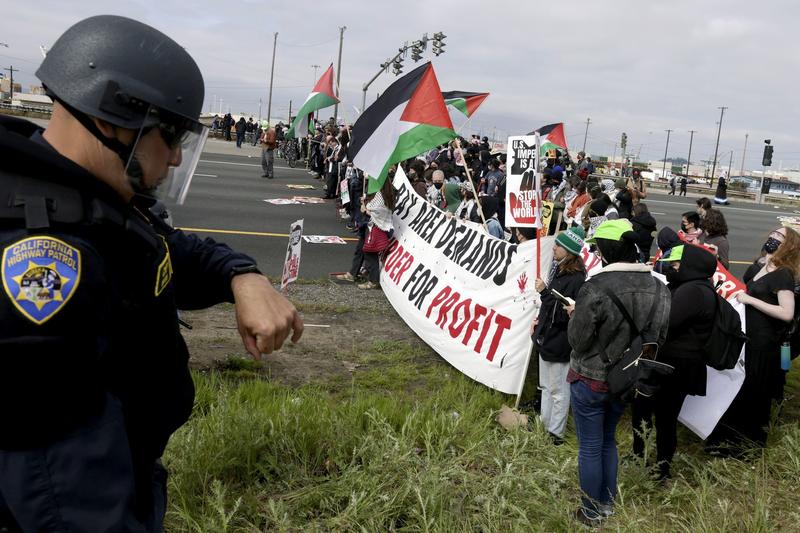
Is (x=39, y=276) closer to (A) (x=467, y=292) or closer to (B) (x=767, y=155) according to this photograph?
(A) (x=467, y=292)

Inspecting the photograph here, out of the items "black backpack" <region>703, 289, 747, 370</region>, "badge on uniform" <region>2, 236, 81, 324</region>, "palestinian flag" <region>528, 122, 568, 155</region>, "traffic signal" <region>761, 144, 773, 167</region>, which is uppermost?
"traffic signal" <region>761, 144, 773, 167</region>

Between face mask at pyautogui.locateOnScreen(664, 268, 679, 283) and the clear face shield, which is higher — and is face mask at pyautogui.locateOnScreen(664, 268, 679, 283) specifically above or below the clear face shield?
below

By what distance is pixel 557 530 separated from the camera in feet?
9.53

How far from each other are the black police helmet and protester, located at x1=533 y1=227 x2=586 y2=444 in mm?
4228

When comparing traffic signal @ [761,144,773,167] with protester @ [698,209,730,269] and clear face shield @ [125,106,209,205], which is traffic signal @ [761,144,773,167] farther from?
clear face shield @ [125,106,209,205]

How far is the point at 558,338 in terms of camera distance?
5250 millimetres

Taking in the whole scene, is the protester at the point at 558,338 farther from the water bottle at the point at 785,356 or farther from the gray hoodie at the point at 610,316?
the water bottle at the point at 785,356

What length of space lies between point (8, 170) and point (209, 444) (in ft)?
7.96

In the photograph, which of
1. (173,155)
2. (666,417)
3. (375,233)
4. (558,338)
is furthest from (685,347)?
(375,233)

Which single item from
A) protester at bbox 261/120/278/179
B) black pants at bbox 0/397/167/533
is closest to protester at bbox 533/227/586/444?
black pants at bbox 0/397/167/533

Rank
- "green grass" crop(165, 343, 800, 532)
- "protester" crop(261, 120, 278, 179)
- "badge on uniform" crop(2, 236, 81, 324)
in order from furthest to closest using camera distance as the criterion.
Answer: "protester" crop(261, 120, 278, 179)
"green grass" crop(165, 343, 800, 532)
"badge on uniform" crop(2, 236, 81, 324)

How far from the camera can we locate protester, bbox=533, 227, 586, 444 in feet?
17.1

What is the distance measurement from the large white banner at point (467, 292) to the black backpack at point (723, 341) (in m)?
1.54

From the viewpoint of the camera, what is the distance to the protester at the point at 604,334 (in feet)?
13.3
